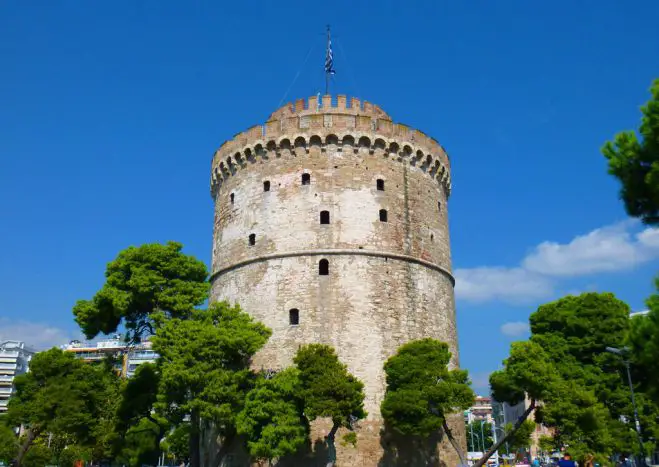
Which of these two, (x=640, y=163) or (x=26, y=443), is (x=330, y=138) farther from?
(x=26, y=443)

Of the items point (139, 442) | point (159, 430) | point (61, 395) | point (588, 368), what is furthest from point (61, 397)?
point (588, 368)

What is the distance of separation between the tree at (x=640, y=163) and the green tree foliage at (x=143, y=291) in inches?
516

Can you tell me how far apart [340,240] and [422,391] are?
19.9ft

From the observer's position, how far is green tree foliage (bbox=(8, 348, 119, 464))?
20.9m

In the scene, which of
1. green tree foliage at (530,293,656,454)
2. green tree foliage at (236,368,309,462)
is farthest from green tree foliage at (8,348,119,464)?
green tree foliage at (530,293,656,454)

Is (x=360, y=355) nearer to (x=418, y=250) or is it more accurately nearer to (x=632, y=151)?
(x=418, y=250)

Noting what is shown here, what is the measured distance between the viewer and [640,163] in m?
9.37

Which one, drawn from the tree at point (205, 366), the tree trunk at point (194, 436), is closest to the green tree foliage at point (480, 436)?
the tree trunk at point (194, 436)

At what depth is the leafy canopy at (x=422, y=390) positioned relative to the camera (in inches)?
676

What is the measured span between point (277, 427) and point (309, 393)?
122cm

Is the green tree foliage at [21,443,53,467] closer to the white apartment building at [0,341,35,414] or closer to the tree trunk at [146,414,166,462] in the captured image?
the tree trunk at [146,414,166,462]

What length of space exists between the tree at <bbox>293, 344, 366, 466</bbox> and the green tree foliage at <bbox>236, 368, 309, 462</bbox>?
0.32 m

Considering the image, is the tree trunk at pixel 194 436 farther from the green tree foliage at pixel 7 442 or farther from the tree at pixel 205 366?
the green tree foliage at pixel 7 442

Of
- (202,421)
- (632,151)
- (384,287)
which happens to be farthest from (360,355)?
(632,151)
